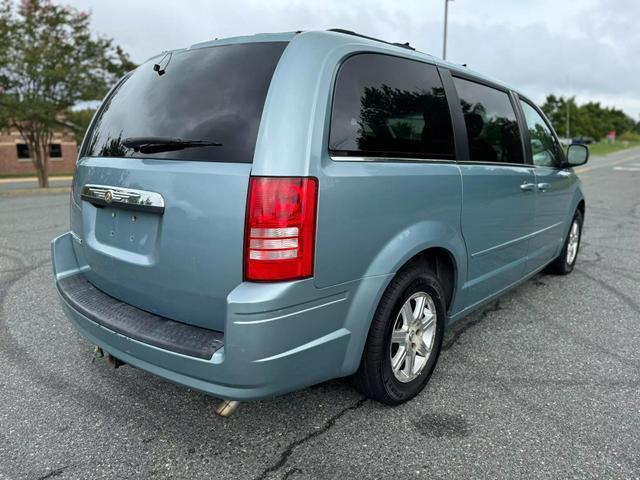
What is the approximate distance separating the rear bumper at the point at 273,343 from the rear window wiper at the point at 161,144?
0.65 m

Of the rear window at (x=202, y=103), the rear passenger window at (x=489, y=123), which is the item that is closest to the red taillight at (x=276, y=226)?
the rear window at (x=202, y=103)

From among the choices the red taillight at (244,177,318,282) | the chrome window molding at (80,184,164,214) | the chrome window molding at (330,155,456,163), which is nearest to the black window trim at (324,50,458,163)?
the chrome window molding at (330,155,456,163)

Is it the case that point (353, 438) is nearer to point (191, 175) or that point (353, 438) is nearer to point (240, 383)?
point (240, 383)

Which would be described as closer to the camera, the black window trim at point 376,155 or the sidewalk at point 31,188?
the black window trim at point 376,155

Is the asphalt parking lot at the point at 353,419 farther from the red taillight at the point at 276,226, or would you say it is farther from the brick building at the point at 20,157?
the brick building at the point at 20,157

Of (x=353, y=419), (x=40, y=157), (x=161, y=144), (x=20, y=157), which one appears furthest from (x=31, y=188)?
(x=20, y=157)

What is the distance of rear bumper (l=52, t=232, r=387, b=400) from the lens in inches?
76.3

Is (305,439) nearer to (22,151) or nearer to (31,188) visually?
(31,188)

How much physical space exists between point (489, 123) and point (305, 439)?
2279 millimetres

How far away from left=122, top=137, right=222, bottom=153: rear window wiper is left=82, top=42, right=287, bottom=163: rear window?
0.05ft

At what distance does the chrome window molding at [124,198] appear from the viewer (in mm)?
2176

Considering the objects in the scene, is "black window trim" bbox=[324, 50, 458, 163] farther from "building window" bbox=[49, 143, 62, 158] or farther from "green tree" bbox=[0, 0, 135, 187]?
"building window" bbox=[49, 143, 62, 158]

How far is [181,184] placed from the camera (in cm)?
210

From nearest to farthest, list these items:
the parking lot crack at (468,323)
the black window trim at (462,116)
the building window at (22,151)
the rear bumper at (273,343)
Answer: the rear bumper at (273,343) → the black window trim at (462,116) → the parking lot crack at (468,323) → the building window at (22,151)
